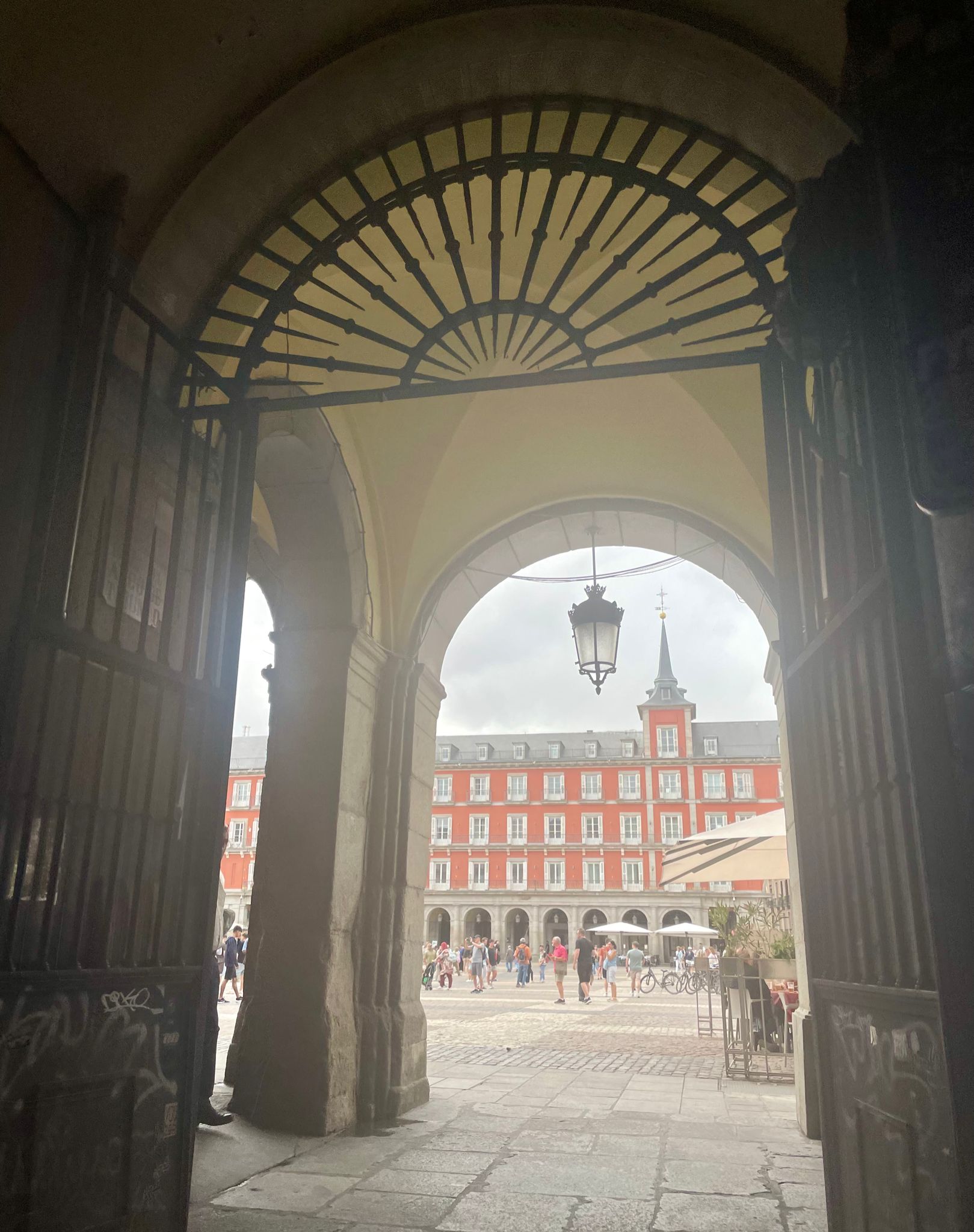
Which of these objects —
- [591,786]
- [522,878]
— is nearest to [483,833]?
[522,878]

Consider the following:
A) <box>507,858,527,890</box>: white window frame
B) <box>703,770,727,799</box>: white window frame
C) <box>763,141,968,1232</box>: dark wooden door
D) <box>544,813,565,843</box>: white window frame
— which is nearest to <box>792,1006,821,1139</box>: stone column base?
<box>763,141,968,1232</box>: dark wooden door

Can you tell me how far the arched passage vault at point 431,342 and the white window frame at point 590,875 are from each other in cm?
3989

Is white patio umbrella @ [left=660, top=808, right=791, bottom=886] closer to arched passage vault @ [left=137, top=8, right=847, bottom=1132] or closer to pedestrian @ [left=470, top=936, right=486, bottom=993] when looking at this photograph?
arched passage vault @ [left=137, top=8, right=847, bottom=1132]

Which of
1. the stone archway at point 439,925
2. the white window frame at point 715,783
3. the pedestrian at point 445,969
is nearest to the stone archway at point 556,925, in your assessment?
the stone archway at point 439,925

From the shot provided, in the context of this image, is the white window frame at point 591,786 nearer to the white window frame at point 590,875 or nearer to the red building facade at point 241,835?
the white window frame at point 590,875

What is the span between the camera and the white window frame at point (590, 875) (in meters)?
45.3

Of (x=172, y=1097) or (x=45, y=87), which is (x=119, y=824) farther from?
(x=45, y=87)

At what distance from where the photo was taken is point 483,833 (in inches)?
1861

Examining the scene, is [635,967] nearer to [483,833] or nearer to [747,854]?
[747,854]

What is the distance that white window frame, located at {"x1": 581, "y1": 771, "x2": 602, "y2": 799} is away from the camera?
1834 inches

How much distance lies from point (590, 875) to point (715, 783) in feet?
25.1

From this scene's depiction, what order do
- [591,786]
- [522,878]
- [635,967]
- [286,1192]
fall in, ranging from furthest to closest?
[591,786]
[522,878]
[635,967]
[286,1192]

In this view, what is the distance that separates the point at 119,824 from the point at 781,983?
7.74m

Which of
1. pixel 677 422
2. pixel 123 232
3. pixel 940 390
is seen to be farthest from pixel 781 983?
pixel 123 232
